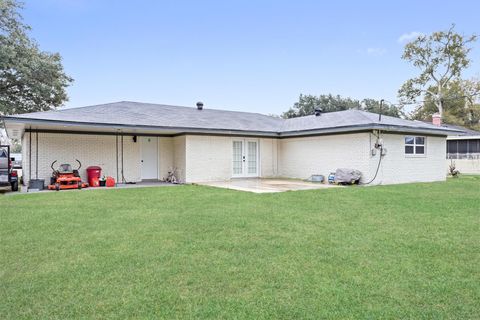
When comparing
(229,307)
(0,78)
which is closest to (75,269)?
(229,307)

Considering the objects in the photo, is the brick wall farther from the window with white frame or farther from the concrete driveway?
the concrete driveway

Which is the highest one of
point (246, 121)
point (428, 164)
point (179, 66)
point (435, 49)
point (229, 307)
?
point (435, 49)

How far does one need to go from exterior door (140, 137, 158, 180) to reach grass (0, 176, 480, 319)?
8097mm

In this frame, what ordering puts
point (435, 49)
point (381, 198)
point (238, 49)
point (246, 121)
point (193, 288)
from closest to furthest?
1. point (193, 288)
2. point (381, 198)
3. point (246, 121)
4. point (238, 49)
5. point (435, 49)

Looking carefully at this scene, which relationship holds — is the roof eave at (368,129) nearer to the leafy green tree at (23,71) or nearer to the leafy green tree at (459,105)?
the leafy green tree at (23,71)

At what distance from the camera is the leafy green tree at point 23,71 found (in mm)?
22766

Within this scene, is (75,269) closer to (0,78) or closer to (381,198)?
(381,198)

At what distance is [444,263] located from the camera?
14.1 feet

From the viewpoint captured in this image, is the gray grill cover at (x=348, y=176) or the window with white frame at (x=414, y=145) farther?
the window with white frame at (x=414, y=145)

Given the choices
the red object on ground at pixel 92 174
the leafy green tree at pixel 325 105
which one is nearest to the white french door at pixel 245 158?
the red object on ground at pixel 92 174

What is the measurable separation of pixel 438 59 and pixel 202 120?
3046cm

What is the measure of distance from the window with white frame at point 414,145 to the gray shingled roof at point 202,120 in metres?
0.62

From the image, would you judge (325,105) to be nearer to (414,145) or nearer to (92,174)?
(414,145)

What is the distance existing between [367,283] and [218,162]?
42.0 ft
